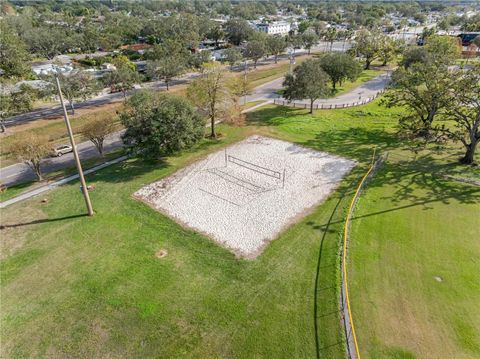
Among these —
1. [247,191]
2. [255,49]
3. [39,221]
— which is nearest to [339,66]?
[255,49]

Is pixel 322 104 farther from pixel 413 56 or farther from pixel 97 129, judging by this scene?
pixel 97 129

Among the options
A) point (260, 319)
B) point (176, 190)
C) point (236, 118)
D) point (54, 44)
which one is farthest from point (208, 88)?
point (54, 44)

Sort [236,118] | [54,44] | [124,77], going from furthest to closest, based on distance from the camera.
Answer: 1. [54,44]
2. [124,77]
3. [236,118]

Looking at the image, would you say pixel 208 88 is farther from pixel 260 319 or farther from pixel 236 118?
pixel 260 319

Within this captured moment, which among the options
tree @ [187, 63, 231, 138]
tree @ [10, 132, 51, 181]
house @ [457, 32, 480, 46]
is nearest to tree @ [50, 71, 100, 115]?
tree @ [10, 132, 51, 181]

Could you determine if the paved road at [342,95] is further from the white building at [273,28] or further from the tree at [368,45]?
the white building at [273,28]

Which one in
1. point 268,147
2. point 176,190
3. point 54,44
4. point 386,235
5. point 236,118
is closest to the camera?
point 386,235

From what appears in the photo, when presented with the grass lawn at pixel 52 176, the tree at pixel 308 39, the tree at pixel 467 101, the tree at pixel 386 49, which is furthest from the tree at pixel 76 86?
the tree at pixel 308 39
